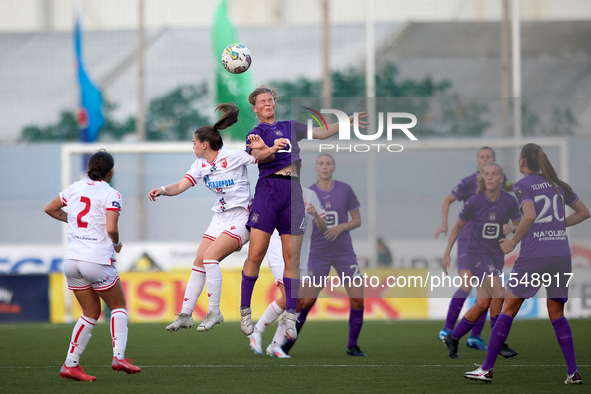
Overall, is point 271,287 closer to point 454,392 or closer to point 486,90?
point 454,392

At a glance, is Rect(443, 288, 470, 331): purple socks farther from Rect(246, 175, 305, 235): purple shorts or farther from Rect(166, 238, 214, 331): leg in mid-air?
Rect(166, 238, 214, 331): leg in mid-air

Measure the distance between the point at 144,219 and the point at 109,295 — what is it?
10.4m

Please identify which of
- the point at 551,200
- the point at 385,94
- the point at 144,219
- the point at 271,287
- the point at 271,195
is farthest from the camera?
the point at 385,94

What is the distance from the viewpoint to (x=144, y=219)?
669 inches

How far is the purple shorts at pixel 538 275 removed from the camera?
6215 mm

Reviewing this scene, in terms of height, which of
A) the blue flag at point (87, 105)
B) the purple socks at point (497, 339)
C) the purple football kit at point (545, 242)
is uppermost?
Answer: the blue flag at point (87, 105)

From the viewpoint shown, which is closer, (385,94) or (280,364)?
(280,364)

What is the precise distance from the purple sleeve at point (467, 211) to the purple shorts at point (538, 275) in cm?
198

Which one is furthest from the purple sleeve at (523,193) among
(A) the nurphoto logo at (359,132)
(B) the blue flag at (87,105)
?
(B) the blue flag at (87,105)

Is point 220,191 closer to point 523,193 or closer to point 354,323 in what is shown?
point 354,323

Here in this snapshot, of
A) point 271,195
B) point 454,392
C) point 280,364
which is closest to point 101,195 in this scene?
point 271,195

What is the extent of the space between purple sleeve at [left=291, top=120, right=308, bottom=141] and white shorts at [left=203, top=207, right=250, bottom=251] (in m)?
0.90

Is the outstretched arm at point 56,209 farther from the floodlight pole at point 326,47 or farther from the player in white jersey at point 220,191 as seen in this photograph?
the floodlight pole at point 326,47

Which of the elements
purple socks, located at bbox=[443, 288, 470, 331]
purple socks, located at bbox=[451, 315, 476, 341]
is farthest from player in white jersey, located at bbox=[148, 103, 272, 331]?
purple socks, located at bbox=[443, 288, 470, 331]
